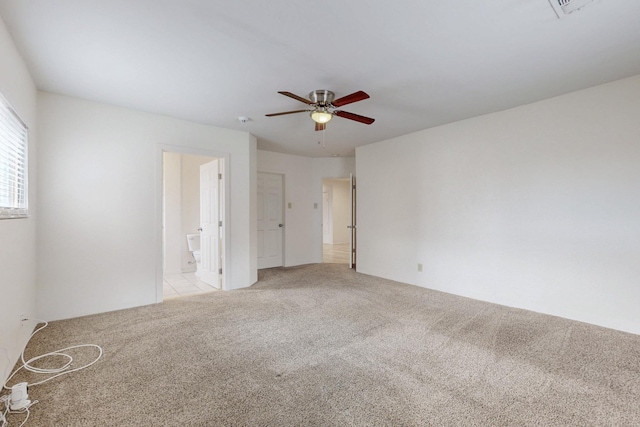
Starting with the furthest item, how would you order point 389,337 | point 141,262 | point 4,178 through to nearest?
1. point 141,262
2. point 389,337
3. point 4,178

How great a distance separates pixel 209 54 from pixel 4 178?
186cm

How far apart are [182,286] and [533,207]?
5279mm

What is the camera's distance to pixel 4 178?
2209mm

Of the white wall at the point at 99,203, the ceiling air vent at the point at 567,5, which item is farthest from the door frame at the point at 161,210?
the ceiling air vent at the point at 567,5

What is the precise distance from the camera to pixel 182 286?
189 inches

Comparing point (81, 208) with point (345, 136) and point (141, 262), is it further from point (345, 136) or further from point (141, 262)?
point (345, 136)

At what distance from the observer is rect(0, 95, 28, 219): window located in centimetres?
213

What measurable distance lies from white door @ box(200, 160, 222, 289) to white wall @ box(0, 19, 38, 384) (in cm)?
207

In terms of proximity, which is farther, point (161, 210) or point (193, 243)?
point (193, 243)

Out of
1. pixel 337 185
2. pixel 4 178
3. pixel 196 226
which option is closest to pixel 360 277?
pixel 196 226

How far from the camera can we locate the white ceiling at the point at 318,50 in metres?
1.92

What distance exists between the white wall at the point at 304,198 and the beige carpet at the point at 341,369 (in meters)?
2.96

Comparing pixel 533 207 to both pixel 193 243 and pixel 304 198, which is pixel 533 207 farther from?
pixel 193 243

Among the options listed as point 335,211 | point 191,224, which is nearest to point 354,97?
point 191,224
